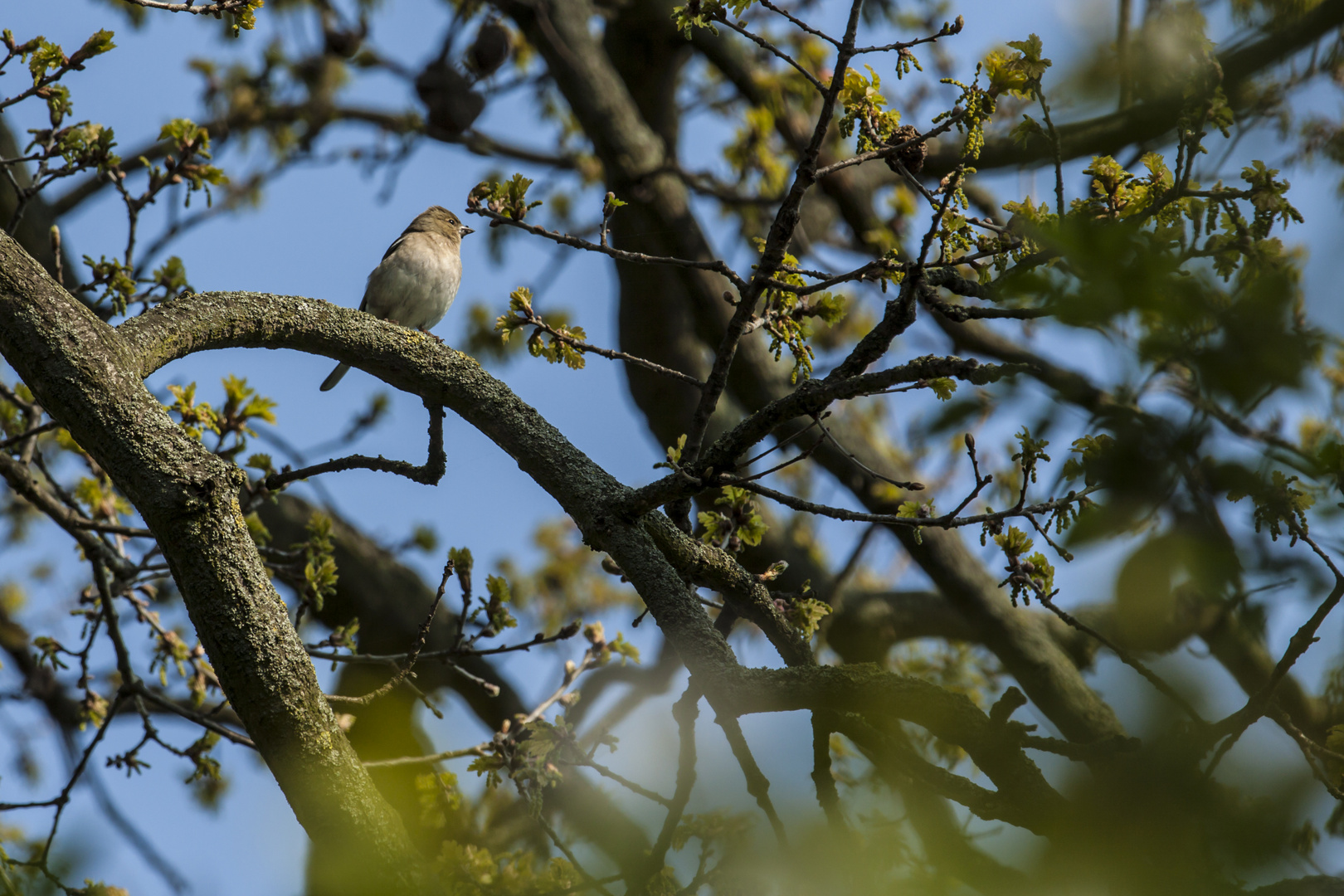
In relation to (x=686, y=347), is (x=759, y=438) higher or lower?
lower

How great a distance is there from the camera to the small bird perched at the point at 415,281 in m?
5.42

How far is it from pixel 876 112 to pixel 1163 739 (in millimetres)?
2000

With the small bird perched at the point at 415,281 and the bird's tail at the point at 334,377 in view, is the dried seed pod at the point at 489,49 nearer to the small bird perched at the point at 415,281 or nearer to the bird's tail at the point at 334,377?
the small bird perched at the point at 415,281

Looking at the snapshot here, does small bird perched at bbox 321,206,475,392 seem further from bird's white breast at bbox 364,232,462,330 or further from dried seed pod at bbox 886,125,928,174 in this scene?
dried seed pod at bbox 886,125,928,174

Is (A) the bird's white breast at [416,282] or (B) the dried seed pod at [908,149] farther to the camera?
(A) the bird's white breast at [416,282]

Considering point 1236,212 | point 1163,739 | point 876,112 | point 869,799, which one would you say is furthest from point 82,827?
point 1236,212

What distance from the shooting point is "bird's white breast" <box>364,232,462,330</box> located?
541 cm

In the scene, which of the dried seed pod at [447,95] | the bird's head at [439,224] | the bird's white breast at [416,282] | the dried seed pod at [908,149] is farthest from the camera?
the dried seed pod at [447,95]

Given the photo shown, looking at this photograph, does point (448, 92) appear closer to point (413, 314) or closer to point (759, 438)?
point (413, 314)

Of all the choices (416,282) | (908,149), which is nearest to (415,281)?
(416,282)

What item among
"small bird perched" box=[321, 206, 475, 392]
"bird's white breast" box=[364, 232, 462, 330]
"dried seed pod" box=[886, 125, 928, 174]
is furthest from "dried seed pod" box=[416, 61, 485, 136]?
"dried seed pod" box=[886, 125, 928, 174]

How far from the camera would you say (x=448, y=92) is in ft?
21.7

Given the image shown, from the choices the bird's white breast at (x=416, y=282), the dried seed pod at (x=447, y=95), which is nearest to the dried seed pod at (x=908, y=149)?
the bird's white breast at (x=416, y=282)

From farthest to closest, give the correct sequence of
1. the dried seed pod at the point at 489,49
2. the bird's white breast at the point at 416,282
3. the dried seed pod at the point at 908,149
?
the dried seed pod at the point at 489,49 < the bird's white breast at the point at 416,282 < the dried seed pod at the point at 908,149
